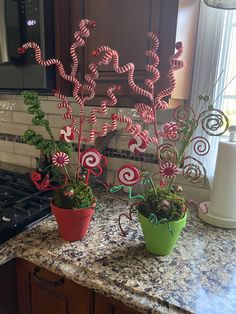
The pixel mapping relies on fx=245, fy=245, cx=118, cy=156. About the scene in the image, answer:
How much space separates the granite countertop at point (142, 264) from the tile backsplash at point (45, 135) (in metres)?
0.36

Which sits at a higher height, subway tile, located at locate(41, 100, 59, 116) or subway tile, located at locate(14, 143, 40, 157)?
subway tile, located at locate(41, 100, 59, 116)

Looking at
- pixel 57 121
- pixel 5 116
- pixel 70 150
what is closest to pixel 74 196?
pixel 70 150

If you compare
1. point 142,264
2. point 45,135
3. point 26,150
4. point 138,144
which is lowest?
point 142,264

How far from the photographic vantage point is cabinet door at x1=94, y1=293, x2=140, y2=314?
64 cm

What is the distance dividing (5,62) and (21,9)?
20cm

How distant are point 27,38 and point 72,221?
686mm

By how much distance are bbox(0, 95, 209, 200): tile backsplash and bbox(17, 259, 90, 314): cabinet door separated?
0.61m

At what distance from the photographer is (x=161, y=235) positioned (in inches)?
27.5

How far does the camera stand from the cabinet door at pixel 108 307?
644 mm

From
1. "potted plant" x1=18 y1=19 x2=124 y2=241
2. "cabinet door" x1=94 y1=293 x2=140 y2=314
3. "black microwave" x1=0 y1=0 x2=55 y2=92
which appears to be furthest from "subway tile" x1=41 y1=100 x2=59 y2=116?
"cabinet door" x1=94 y1=293 x2=140 y2=314

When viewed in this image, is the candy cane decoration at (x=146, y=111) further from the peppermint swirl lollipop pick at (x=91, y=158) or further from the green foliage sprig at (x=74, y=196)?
the green foliage sprig at (x=74, y=196)

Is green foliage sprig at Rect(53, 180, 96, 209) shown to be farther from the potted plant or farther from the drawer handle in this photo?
the drawer handle

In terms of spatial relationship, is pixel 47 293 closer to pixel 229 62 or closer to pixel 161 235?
pixel 161 235

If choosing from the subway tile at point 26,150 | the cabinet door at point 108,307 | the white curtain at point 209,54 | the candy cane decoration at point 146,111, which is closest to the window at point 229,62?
the white curtain at point 209,54
